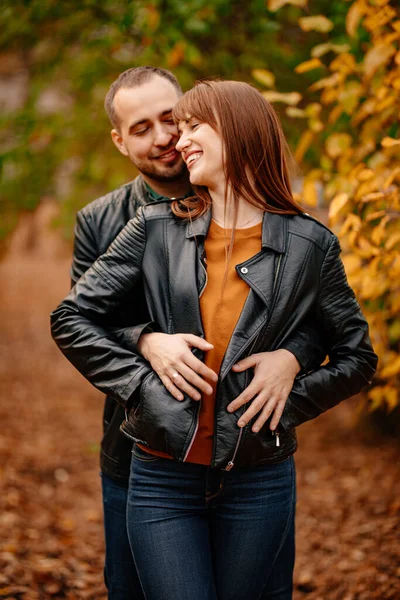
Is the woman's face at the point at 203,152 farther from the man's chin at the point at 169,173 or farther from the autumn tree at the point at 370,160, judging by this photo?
the autumn tree at the point at 370,160

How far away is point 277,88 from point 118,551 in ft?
11.5

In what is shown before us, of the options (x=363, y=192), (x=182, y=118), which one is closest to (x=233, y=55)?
(x=363, y=192)

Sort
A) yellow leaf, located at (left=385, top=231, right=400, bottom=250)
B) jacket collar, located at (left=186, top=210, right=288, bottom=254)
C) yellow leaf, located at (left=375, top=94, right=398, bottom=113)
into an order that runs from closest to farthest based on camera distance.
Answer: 1. jacket collar, located at (left=186, top=210, right=288, bottom=254)
2. yellow leaf, located at (left=385, top=231, right=400, bottom=250)
3. yellow leaf, located at (left=375, top=94, right=398, bottom=113)

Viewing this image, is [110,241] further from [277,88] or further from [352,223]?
[277,88]

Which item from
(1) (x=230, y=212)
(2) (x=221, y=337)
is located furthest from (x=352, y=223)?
(2) (x=221, y=337)

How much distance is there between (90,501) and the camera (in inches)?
201

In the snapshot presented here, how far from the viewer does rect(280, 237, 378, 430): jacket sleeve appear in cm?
196

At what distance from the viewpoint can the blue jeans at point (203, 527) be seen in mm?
1902

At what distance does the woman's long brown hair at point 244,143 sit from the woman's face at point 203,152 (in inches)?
0.8

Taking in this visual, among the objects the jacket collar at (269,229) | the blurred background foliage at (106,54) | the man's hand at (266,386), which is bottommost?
the man's hand at (266,386)

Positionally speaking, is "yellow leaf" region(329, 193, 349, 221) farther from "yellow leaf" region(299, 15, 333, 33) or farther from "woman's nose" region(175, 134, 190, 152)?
"yellow leaf" region(299, 15, 333, 33)

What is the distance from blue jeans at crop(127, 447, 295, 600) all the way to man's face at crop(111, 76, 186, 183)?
1.17m

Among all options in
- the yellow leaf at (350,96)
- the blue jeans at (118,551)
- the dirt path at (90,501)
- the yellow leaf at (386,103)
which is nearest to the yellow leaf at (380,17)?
the yellow leaf at (350,96)

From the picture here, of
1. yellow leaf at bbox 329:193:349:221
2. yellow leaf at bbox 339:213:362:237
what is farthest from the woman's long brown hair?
yellow leaf at bbox 339:213:362:237
